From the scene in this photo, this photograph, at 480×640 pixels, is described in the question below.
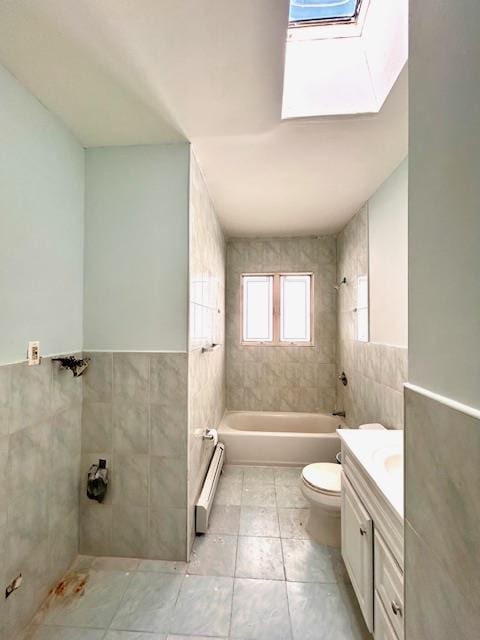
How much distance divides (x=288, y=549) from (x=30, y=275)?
2143 millimetres

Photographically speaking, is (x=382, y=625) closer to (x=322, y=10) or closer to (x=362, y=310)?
(x=362, y=310)

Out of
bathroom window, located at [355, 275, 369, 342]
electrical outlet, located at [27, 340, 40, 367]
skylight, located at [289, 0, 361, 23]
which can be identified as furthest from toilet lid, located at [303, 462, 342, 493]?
skylight, located at [289, 0, 361, 23]

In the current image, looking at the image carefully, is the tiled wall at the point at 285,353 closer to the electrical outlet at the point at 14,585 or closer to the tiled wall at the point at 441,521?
the electrical outlet at the point at 14,585

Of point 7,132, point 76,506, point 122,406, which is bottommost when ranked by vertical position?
point 76,506

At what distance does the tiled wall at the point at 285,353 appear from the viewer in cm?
362

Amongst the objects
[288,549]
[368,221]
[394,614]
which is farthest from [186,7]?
[288,549]

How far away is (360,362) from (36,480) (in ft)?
8.17

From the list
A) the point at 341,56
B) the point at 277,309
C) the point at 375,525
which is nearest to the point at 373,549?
the point at 375,525

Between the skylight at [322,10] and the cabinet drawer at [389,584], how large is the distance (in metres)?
2.25

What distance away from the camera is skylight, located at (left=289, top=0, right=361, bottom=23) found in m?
1.29

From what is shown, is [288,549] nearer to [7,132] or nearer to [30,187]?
[30,187]

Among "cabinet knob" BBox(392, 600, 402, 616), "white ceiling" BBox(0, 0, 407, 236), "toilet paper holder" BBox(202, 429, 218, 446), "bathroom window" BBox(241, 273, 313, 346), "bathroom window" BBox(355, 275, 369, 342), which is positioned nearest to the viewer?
"cabinet knob" BBox(392, 600, 402, 616)

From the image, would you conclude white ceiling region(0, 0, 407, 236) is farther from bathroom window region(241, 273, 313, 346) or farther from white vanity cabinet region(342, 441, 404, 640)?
white vanity cabinet region(342, 441, 404, 640)

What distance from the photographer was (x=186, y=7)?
1.00 m
